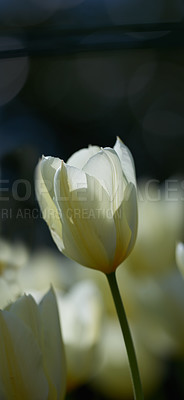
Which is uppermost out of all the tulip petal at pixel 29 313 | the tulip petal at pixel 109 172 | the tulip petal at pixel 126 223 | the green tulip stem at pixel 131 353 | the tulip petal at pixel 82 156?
the tulip petal at pixel 82 156

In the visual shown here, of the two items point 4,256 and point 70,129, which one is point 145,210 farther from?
point 70,129

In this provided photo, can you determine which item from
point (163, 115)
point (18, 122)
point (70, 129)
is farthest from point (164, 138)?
point (18, 122)

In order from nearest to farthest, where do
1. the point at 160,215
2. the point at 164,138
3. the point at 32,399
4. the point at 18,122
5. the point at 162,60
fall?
1. the point at 32,399
2. the point at 160,215
3. the point at 18,122
4. the point at 164,138
5. the point at 162,60

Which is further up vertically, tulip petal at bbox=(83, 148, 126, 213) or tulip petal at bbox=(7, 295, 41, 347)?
tulip petal at bbox=(83, 148, 126, 213)

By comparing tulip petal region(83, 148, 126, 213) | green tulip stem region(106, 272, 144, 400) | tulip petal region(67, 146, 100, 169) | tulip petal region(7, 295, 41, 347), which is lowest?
green tulip stem region(106, 272, 144, 400)

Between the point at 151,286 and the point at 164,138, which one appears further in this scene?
the point at 164,138
